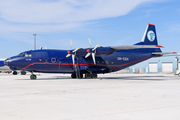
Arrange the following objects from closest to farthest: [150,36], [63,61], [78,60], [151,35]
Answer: [63,61]
[78,60]
[150,36]
[151,35]

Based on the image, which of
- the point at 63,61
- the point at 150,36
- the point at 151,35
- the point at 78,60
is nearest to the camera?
the point at 63,61

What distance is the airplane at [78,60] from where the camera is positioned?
103ft

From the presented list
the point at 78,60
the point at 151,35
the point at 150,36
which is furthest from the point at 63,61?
the point at 151,35

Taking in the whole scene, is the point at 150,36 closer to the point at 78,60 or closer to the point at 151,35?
the point at 151,35

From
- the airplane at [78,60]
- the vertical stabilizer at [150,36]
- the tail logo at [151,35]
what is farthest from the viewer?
the tail logo at [151,35]

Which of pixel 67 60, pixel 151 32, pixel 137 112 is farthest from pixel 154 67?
pixel 137 112

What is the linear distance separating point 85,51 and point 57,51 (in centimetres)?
434

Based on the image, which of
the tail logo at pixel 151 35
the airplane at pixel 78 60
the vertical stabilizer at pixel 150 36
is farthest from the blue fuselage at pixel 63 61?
the tail logo at pixel 151 35

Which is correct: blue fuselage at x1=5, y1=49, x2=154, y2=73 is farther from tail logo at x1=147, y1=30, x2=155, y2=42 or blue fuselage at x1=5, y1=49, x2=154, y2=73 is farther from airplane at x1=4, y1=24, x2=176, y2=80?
tail logo at x1=147, y1=30, x2=155, y2=42

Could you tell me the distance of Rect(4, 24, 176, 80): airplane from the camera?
31391 millimetres

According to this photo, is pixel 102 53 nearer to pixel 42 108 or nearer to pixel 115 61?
pixel 115 61

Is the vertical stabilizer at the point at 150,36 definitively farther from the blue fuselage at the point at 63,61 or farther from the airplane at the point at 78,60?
the airplane at the point at 78,60

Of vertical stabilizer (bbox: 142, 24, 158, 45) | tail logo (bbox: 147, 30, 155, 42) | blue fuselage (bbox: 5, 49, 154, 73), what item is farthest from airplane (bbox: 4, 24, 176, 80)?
tail logo (bbox: 147, 30, 155, 42)

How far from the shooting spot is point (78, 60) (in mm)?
33875
